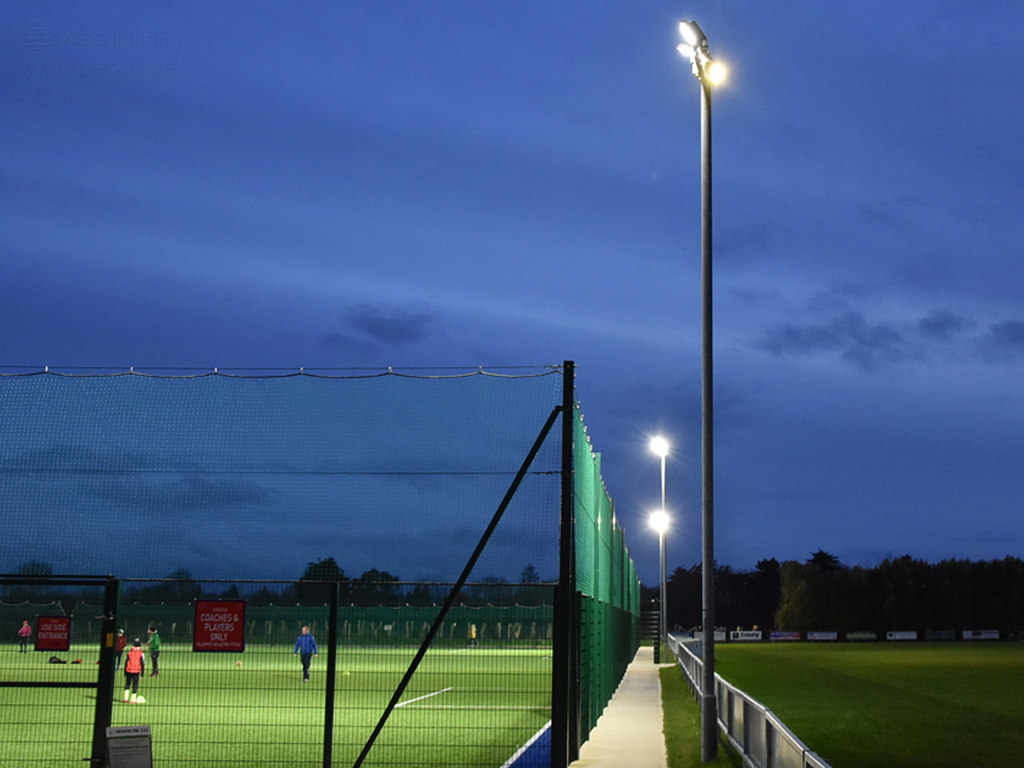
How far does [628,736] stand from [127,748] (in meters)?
9.51

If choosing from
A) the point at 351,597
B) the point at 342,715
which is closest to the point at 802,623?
the point at 342,715

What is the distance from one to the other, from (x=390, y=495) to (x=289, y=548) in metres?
1.01

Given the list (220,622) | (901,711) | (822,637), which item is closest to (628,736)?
(901,711)

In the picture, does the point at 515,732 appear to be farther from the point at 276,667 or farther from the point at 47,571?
the point at 47,571

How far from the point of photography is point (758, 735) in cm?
1055

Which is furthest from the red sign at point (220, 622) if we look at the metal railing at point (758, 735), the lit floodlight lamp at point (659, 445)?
the lit floodlight lamp at point (659, 445)

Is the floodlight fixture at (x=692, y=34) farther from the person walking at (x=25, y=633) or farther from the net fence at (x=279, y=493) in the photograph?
the person walking at (x=25, y=633)

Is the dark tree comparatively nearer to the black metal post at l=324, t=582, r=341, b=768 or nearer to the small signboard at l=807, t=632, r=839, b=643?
the black metal post at l=324, t=582, r=341, b=768

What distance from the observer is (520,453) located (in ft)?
34.5

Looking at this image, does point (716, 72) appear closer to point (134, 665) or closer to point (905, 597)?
point (134, 665)

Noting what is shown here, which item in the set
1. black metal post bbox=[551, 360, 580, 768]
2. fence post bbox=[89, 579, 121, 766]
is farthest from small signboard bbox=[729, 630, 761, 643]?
fence post bbox=[89, 579, 121, 766]

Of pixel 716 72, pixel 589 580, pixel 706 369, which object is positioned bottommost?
pixel 589 580

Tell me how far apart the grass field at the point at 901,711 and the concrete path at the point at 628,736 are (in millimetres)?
2368

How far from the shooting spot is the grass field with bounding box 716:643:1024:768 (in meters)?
16.1
